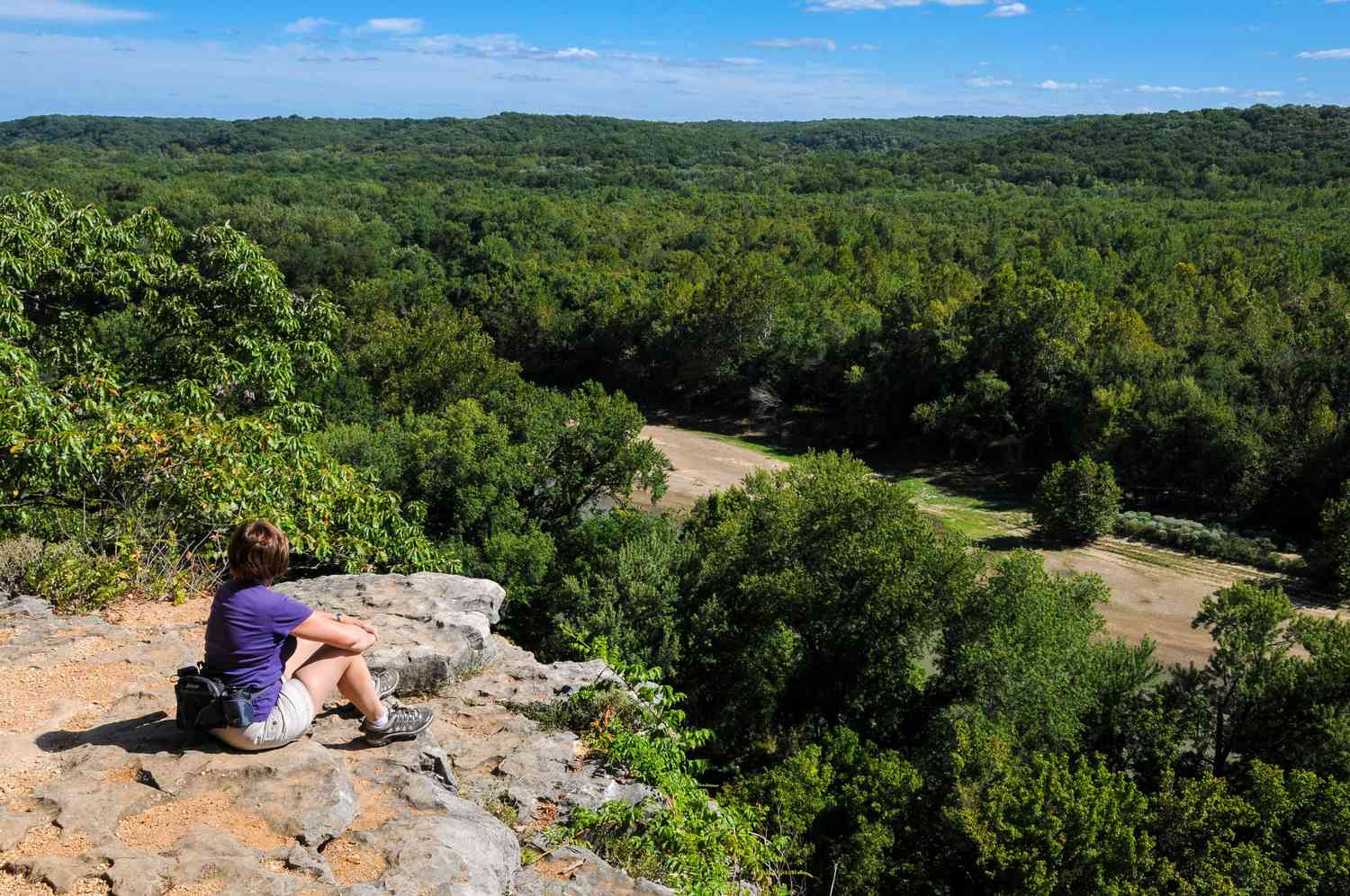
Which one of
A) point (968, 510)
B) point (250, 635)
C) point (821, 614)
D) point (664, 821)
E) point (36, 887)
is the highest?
point (250, 635)

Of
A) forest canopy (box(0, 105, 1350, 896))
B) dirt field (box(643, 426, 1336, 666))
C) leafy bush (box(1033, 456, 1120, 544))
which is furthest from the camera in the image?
leafy bush (box(1033, 456, 1120, 544))

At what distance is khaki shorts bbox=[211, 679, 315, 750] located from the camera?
6.35 m

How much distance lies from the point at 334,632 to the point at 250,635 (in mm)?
556

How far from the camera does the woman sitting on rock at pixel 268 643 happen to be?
6281 millimetres

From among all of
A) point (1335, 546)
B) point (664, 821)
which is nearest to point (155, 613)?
point (664, 821)

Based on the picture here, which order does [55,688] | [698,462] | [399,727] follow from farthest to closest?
[698,462]
[55,688]
[399,727]

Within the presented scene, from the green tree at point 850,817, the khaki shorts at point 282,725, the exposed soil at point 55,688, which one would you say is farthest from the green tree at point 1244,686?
the exposed soil at point 55,688

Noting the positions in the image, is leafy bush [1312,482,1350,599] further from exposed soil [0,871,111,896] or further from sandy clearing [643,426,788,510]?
exposed soil [0,871,111,896]

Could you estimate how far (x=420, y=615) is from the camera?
31.4ft

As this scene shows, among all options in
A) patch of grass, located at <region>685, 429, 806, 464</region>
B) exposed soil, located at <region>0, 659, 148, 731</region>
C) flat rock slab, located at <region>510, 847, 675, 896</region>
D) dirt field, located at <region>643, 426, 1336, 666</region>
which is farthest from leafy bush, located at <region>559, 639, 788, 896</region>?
patch of grass, located at <region>685, 429, 806, 464</region>

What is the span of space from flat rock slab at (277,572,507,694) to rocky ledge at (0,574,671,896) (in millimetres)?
36

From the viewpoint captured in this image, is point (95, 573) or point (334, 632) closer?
point (334, 632)

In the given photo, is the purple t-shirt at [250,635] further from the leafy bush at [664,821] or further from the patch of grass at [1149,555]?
the patch of grass at [1149,555]

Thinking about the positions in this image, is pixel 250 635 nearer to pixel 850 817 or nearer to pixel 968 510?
pixel 850 817
